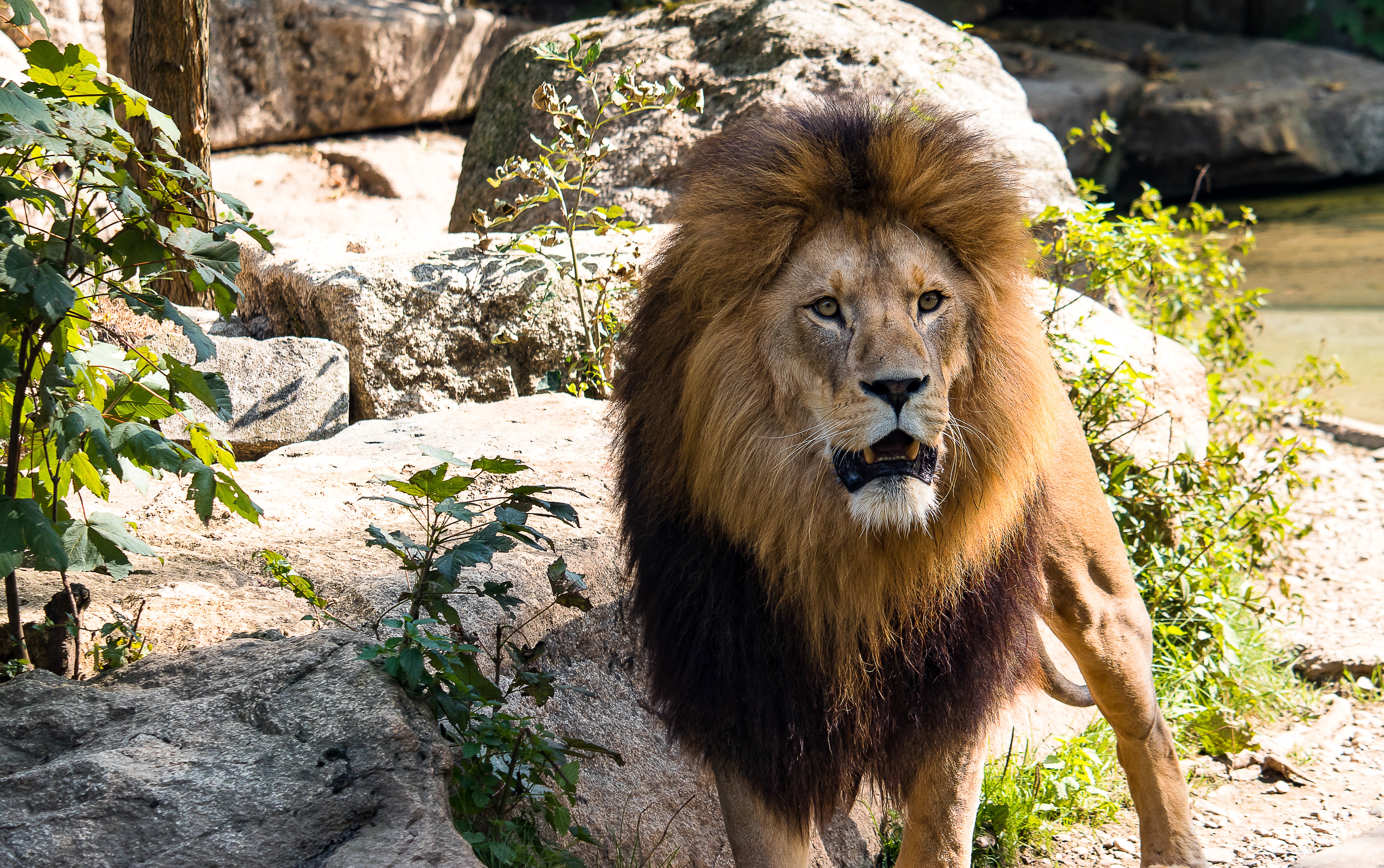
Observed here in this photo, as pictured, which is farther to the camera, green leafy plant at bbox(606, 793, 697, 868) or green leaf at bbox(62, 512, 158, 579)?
green leafy plant at bbox(606, 793, 697, 868)

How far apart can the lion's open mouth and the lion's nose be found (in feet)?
0.20

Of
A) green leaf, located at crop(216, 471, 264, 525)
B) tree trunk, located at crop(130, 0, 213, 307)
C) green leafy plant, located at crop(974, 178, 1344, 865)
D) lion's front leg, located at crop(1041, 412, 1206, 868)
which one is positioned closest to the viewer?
green leaf, located at crop(216, 471, 264, 525)

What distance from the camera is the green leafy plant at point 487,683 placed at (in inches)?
81.4

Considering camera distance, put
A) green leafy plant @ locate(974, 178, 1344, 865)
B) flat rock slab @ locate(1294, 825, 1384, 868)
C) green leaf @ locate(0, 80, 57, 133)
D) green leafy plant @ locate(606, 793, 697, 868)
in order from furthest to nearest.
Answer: green leafy plant @ locate(974, 178, 1344, 865), green leafy plant @ locate(606, 793, 697, 868), flat rock slab @ locate(1294, 825, 1384, 868), green leaf @ locate(0, 80, 57, 133)

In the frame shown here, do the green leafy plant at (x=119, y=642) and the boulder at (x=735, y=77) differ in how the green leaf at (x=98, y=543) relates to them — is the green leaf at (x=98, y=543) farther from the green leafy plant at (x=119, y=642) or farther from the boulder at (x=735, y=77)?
the boulder at (x=735, y=77)

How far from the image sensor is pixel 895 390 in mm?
1949

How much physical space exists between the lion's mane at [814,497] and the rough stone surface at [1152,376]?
1935 millimetres

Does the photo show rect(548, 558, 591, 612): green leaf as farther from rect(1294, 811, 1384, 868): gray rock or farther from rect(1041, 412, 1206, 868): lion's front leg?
rect(1294, 811, 1384, 868): gray rock

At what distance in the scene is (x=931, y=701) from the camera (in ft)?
7.72

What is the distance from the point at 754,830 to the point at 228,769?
98 cm

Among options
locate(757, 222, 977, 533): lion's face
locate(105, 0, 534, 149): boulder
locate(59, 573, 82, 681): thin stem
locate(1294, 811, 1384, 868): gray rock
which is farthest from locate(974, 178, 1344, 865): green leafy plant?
locate(105, 0, 534, 149): boulder

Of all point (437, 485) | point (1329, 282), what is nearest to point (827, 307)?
point (437, 485)

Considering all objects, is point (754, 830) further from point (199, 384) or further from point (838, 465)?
point (199, 384)

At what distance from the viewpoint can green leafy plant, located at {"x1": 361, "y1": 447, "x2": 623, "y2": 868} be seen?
2068mm
